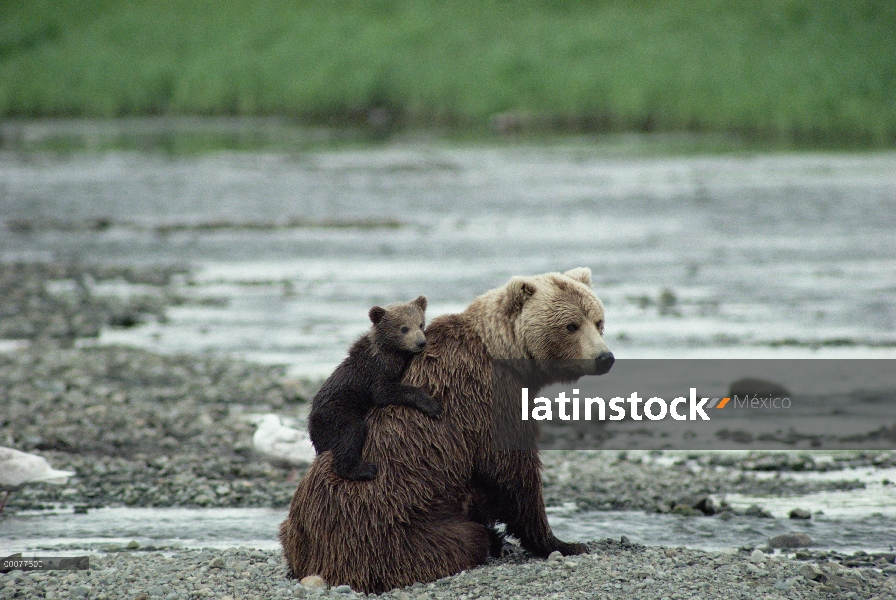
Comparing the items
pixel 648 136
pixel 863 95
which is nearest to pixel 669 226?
pixel 648 136

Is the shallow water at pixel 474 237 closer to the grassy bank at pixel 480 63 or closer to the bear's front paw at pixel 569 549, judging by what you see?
the bear's front paw at pixel 569 549

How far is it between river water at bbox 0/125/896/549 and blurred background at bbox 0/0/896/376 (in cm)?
11

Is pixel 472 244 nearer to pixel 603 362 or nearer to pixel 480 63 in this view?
pixel 603 362

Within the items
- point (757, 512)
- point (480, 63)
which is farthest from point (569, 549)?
point (480, 63)

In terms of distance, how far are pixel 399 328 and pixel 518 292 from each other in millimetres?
622

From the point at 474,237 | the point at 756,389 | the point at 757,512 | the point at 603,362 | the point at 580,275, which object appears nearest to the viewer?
the point at 603,362

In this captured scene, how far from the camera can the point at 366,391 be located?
6035 millimetres

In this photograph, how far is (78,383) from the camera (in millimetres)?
11148

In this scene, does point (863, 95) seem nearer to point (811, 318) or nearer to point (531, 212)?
point (531, 212)

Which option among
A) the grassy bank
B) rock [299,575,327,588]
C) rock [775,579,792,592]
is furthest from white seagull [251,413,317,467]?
the grassy bank

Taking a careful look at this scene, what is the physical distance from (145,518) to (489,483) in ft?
9.15

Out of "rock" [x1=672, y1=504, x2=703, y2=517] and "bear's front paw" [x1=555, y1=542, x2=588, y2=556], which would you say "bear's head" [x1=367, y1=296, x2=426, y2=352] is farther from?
"rock" [x1=672, y1=504, x2=703, y2=517]

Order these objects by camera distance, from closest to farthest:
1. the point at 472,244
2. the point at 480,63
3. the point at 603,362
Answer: the point at 603,362
the point at 472,244
the point at 480,63

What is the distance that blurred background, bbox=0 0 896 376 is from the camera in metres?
15.8
